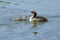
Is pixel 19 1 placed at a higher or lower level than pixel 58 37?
higher

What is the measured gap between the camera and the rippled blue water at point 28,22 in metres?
15.4

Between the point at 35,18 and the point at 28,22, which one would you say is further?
the point at 35,18

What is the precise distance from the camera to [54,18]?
62.4 feet

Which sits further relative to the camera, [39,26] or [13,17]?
[13,17]

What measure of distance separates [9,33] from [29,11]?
17.0ft

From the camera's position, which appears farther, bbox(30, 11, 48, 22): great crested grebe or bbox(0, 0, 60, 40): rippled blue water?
bbox(30, 11, 48, 22): great crested grebe

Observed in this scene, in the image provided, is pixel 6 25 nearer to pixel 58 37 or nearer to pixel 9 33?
pixel 9 33

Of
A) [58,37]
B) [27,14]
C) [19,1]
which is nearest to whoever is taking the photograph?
[58,37]

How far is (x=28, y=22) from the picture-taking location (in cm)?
1886

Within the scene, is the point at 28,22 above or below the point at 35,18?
below

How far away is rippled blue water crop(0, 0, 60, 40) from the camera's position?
15.4 metres

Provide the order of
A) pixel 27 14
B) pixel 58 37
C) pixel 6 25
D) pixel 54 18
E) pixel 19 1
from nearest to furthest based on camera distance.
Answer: pixel 58 37, pixel 6 25, pixel 54 18, pixel 27 14, pixel 19 1

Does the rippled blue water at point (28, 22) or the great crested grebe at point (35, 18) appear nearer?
the rippled blue water at point (28, 22)

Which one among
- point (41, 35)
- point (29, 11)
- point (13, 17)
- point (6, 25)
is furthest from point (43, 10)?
point (41, 35)
